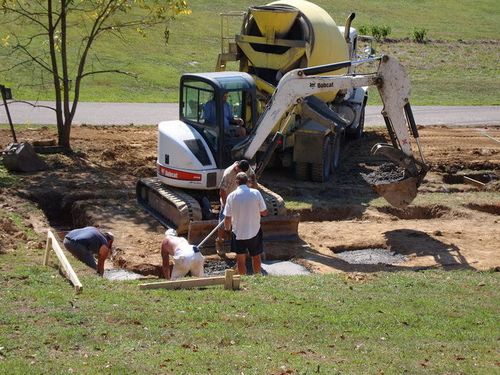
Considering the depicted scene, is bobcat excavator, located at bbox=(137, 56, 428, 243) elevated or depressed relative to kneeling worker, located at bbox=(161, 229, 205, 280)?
elevated

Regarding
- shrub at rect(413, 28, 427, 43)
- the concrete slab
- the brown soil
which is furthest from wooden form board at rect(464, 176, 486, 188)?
shrub at rect(413, 28, 427, 43)

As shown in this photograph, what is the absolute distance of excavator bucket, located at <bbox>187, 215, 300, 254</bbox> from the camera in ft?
55.3

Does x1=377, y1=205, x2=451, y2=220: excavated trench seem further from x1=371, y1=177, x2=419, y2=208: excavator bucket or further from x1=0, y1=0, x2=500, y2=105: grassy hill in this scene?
x1=0, y1=0, x2=500, y2=105: grassy hill

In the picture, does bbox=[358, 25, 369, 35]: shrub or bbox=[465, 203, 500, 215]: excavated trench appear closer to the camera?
bbox=[465, 203, 500, 215]: excavated trench

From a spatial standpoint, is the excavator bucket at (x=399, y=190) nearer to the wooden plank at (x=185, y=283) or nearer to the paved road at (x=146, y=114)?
the wooden plank at (x=185, y=283)

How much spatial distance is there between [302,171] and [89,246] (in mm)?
8970

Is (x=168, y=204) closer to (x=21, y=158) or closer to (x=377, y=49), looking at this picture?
(x=21, y=158)

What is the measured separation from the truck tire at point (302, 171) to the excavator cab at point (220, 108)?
3.62 m

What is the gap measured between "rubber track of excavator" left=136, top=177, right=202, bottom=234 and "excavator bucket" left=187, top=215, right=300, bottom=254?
39 cm

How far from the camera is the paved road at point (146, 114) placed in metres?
29.1

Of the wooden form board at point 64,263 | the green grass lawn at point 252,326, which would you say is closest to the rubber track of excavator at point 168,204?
the wooden form board at point 64,263

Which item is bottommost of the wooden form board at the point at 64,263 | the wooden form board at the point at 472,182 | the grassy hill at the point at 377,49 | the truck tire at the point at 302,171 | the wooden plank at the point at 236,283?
the wooden form board at the point at 472,182

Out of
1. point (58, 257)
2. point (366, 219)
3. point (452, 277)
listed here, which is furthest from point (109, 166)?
point (452, 277)

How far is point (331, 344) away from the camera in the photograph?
1045cm
